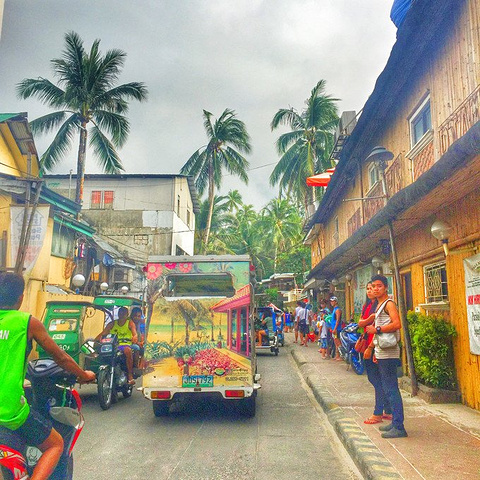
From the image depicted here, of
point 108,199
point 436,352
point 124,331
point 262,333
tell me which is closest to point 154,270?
point 124,331

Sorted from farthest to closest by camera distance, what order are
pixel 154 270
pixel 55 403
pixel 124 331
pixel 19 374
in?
1. pixel 124 331
2. pixel 154 270
3. pixel 55 403
4. pixel 19 374

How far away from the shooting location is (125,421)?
7.04 m

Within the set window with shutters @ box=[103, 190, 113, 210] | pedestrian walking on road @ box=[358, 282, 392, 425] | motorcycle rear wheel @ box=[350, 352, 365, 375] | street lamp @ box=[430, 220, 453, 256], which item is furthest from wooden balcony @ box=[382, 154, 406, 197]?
window with shutters @ box=[103, 190, 113, 210]

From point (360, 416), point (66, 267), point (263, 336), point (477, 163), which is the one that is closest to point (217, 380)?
point (360, 416)

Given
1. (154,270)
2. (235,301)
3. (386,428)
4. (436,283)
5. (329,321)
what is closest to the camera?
(386,428)

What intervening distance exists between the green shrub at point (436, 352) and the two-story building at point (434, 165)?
15 cm

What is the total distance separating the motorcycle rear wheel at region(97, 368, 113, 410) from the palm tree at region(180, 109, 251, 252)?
76.4 feet

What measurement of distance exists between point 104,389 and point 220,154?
25.1m

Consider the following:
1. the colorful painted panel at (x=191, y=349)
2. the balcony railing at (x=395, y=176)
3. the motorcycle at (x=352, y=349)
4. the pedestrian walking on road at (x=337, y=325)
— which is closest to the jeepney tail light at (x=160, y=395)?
the colorful painted panel at (x=191, y=349)

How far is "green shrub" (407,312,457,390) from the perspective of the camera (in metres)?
7.28

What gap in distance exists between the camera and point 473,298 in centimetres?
666

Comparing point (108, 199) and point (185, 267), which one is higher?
point (108, 199)

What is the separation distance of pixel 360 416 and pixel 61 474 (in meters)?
4.51

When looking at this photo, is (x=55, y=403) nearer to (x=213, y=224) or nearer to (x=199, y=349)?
(x=199, y=349)
